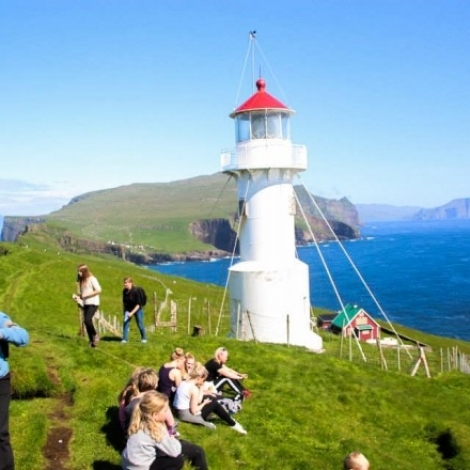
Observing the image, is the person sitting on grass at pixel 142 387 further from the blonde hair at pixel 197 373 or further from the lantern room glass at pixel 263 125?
the lantern room glass at pixel 263 125

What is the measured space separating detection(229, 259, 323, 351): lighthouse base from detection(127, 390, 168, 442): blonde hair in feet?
63.2

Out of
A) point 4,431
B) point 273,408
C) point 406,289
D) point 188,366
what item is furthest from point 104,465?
point 406,289

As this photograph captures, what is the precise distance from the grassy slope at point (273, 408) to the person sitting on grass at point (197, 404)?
0.24 meters

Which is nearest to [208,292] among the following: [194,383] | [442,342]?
[442,342]

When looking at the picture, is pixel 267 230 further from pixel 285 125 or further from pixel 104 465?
pixel 104 465

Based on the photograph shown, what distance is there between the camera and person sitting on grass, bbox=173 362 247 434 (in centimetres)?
1274

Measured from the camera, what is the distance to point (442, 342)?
63844mm

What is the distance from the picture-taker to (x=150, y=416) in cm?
878

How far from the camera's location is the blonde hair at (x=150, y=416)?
8711 millimetres

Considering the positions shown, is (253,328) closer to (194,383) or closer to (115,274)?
(194,383)

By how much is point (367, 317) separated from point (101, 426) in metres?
49.7

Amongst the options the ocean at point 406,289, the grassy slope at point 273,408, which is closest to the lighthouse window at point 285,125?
the grassy slope at point 273,408

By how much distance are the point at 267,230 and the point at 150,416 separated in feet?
66.8

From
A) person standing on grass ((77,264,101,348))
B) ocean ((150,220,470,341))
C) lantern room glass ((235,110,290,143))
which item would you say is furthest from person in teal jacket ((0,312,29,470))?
ocean ((150,220,470,341))
